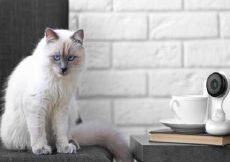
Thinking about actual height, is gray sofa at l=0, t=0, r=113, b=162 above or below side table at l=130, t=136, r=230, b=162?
above

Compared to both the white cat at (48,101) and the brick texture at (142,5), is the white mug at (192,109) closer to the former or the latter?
the white cat at (48,101)

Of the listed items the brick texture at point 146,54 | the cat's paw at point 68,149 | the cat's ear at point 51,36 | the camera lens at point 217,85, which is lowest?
the cat's paw at point 68,149

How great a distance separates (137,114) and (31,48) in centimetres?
55

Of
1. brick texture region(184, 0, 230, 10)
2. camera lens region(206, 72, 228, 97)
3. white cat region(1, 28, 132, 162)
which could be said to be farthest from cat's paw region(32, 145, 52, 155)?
brick texture region(184, 0, 230, 10)

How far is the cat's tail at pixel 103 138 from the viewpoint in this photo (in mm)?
1515

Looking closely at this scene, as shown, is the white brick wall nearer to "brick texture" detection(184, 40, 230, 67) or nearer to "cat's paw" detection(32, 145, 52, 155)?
"brick texture" detection(184, 40, 230, 67)

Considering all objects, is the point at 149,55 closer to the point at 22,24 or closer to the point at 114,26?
the point at 114,26

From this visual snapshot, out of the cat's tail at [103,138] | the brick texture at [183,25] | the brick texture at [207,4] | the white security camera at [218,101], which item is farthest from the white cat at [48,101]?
the brick texture at [207,4]

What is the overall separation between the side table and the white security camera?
0.05 meters

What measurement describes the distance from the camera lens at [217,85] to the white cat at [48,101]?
37 centimetres

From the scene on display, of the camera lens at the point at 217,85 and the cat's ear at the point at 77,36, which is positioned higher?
the cat's ear at the point at 77,36

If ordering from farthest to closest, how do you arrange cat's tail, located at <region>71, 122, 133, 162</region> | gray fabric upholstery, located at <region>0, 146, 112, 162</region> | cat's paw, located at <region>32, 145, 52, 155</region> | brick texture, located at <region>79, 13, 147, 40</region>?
brick texture, located at <region>79, 13, 147, 40</region> < cat's tail, located at <region>71, 122, 133, 162</region> < cat's paw, located at <region>32, 145, 52, 155</region> < gray fabric upholstery, located at <region>0, 146, 112, 162</region>

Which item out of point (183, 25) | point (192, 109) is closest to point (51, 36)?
point (192, 109)

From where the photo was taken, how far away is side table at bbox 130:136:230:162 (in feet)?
4.25
